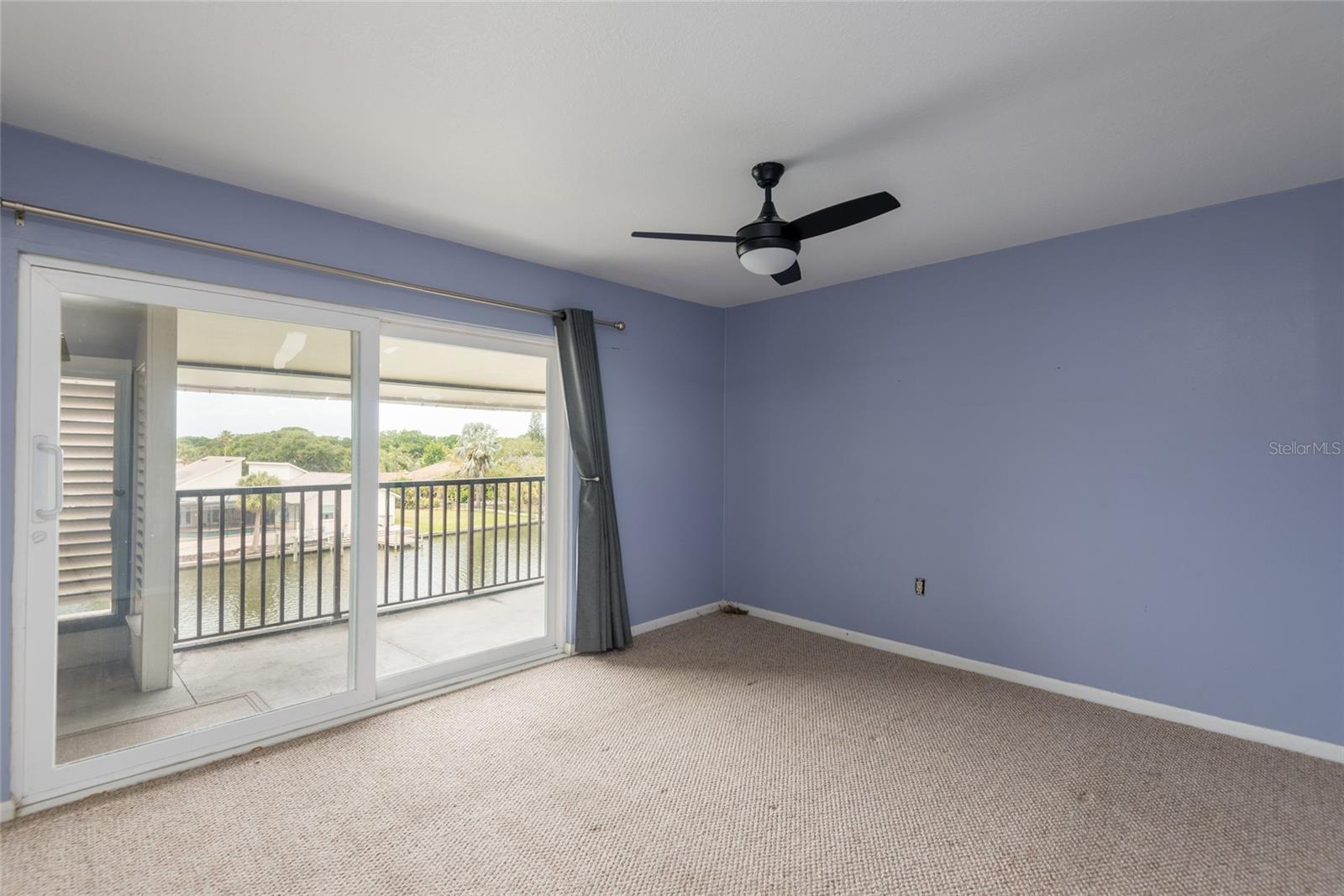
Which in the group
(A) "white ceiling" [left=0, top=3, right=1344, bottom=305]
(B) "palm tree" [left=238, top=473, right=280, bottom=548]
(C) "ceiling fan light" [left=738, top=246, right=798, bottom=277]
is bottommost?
(B) "palm tree" [left=238, top=473, right=280, bottom=548]

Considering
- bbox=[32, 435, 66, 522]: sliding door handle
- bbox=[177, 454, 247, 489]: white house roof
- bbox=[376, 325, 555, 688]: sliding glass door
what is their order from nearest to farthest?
bbox=[32, 435, 66, 522]: sliding door handle
bbox=[177, 454, 247, 489]: white house roof
bbox=[376, 325, 555, 688]: sliding glass door

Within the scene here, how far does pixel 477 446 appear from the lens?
414 centimetres

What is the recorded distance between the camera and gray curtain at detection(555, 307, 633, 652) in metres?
3.91

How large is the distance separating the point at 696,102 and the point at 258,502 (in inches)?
102

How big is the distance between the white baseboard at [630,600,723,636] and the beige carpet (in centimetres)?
116

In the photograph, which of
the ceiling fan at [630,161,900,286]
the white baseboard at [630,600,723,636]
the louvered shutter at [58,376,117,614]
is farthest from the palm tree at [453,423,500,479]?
the ceiling fan at [630,161,900,286]

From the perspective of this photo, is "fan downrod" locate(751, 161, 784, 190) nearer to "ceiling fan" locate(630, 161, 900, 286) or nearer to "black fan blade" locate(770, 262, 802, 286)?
"ceiling fan" locate(630, 161, 900, 286)

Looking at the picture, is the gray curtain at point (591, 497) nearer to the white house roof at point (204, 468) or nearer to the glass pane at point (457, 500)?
the glass pane at point (457, 500)

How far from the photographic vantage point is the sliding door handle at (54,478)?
7.46ft

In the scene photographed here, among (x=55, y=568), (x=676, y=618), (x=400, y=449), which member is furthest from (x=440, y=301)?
(x=676, y=618)

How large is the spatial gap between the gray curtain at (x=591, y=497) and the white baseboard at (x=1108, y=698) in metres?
1.51

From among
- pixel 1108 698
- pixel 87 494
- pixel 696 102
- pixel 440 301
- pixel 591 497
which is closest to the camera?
pixel 696 102

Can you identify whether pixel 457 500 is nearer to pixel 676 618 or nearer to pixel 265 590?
pixel 265 590

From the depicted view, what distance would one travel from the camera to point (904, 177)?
8.68ft
